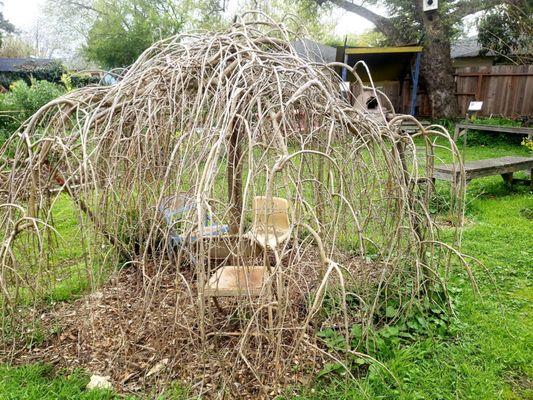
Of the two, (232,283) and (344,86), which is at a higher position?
(344,86)

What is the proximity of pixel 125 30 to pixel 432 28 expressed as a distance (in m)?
11.0

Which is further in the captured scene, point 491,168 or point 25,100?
point 25,100

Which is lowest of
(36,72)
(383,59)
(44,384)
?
(44,384)

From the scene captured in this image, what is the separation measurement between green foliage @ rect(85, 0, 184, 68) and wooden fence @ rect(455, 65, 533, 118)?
10293mm

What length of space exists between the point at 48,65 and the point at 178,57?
17047 mm

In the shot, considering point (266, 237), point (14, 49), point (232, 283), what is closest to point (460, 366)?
point (232, 283)

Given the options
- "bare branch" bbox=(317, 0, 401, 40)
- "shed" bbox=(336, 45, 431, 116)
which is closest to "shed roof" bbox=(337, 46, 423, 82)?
"shed" bbox=(336, 45, 431, 116)

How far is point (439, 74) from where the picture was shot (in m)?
12.3

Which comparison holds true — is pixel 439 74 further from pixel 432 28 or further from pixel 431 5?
pixel 431 5

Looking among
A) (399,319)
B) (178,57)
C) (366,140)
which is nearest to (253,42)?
(178,57)

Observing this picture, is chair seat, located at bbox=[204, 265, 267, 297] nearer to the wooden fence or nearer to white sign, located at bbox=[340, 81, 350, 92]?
white sign, located at bbox=[340, 81, 350, 92]

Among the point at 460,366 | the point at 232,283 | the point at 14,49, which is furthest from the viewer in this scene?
the point at 14,49

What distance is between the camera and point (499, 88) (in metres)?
11.5

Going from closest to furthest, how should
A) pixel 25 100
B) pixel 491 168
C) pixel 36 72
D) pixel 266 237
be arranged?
pixel 266 237 → pixel 491 168 → pixel 25 100 → pixel 36 72
